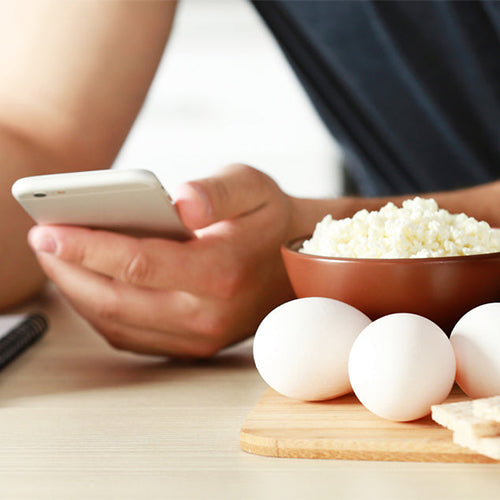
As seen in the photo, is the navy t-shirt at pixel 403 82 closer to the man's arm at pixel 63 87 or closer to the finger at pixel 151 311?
the man's arm at pixel 63 87

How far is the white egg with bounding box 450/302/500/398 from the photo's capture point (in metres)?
0.50

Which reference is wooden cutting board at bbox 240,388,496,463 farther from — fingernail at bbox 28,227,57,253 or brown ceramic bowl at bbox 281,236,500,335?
fingernail at bbox 28,227,57,253

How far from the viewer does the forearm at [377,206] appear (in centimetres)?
85

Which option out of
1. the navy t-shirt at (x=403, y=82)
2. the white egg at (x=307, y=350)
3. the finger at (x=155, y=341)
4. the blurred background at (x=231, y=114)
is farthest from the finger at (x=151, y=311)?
the blurred background at (x=231, y=114)

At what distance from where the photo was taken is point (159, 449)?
0.48m

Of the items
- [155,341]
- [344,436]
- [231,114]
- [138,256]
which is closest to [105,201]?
[138,256]

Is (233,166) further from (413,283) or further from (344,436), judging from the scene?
(344,436)

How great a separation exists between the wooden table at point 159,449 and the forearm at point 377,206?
20 centimetres

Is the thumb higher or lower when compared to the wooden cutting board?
higher

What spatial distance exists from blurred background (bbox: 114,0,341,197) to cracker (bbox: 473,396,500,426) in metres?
3.11

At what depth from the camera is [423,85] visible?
135 cm

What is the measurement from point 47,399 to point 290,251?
10.0 inches

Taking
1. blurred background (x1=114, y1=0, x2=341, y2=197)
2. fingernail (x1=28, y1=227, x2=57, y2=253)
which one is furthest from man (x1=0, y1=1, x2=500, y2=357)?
blurred background (x1=114, y1=0, x2=341, y2=197)

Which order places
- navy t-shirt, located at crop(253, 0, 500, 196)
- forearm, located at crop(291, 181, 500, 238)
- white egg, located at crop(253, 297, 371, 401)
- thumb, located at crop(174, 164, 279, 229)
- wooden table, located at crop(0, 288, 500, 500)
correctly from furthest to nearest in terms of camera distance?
1. navy t-shirt, located at crop(253, 0, 500, 196)
2. forearm, located at crop(291, 181, 500, 238)
3. thumb, located at crop(174, 164, 279, 229)
4. white egg, located at crop(253, 297, 371, 401)
5. wooden table, located at crop(0, 288, 500, 500)
